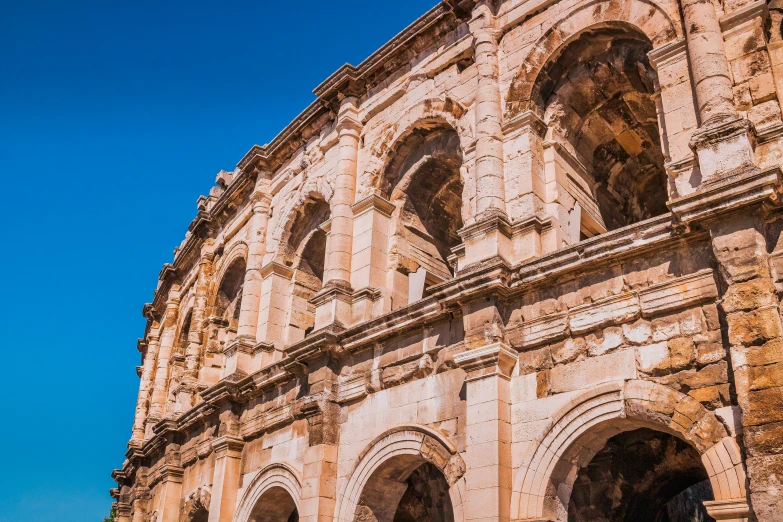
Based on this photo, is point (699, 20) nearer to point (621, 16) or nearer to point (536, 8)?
point (621, 16)

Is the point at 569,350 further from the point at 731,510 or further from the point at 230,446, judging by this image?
the point at 230,446

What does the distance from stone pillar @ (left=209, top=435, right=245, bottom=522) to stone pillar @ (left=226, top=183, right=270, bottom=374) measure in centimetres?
118

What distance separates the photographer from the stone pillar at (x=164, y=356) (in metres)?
17.6

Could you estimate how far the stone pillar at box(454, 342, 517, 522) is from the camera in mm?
7551

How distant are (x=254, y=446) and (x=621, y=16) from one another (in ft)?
25.1

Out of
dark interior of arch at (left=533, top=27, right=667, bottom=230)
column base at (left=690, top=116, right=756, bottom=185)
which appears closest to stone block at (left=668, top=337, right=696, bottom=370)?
column base at (left=690, top=116, right=756, bottom=185)

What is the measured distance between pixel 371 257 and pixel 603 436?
4.48 metres

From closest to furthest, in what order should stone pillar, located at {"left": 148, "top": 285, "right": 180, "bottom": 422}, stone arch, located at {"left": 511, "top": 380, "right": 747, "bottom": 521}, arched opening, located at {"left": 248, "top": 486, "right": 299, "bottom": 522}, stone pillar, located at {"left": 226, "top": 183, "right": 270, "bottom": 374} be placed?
stone arch, located at {"left": 511, "top": 380, "right": 747, "bottom": 521} → arched opening, located at {"left": 248, "top": 486, "right": 299, "bottom": 522} → stone pillar, located at {"left": 226, "top": 183, "right": 270, "bottom": 374} → stone pillar, located at {"left": 148, "top": 285, "right": 180, "bottom": 422}

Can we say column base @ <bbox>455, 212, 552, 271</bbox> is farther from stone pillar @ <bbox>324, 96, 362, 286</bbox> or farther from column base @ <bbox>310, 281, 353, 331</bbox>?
stone pillar @ <bbox>324, 96, 362, 286</bbox>

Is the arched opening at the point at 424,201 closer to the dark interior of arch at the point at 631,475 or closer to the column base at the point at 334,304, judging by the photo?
the column base at the point at 334,304

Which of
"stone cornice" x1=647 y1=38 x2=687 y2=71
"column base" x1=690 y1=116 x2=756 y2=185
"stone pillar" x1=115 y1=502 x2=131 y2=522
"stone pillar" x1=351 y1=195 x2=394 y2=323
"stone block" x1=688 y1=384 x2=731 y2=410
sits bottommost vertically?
"stone block" x1=688 y1=384 x2=731 y2=410

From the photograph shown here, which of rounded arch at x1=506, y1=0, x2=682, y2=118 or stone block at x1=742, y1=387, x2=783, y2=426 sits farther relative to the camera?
rounded arch at x1=506, y1=0, x2=682, y2=118

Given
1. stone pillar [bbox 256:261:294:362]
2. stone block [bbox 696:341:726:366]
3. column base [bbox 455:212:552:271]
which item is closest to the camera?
stone block [bbox 696:341:726:366]

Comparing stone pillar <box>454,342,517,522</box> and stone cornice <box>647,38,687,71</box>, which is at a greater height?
stone cornice <box>647,38,687,71</box>
